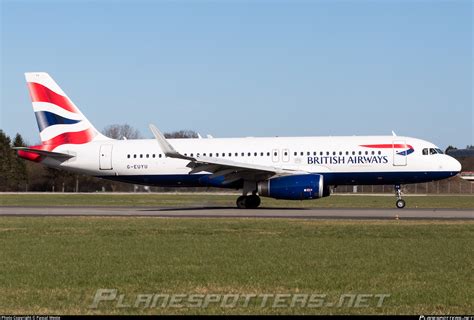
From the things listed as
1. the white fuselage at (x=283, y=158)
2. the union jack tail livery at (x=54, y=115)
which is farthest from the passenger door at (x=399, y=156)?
the union jack tail livery at (x=54, y=115)

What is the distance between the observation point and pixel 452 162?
Answer: 36.8m

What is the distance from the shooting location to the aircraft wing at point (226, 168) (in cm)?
3431

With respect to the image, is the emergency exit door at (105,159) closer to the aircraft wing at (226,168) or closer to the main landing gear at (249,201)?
the aircraft wing at (226,168)

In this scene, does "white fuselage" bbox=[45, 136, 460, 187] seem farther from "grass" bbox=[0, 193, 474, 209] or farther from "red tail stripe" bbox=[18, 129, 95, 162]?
"grass" bbox=[0, 193, 474, 209]

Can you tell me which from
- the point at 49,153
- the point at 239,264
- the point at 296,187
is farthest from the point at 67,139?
the point at 239,264

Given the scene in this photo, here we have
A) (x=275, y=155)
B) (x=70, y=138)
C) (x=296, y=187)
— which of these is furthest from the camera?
(x=70, y=138)

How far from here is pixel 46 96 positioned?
133 feet

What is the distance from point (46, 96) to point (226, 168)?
11.9 meters

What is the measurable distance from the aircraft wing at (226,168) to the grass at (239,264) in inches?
431

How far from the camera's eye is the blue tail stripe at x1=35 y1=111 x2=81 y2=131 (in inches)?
1586

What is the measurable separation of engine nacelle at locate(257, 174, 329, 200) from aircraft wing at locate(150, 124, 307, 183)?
683 millimetres

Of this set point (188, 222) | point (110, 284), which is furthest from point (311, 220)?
point (110, 284)

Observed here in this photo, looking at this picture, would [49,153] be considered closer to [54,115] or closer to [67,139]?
[67,139]

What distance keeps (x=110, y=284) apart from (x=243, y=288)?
7.44ft
